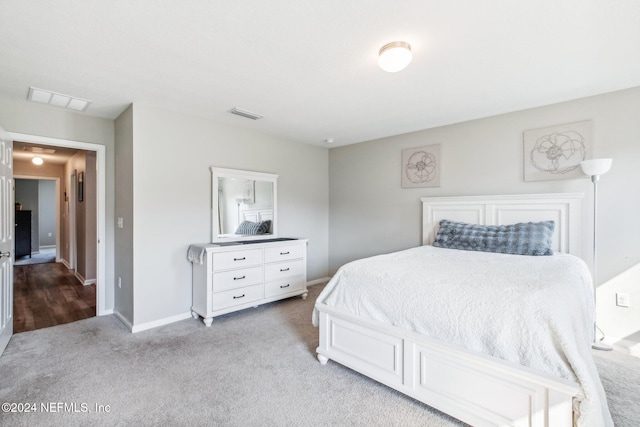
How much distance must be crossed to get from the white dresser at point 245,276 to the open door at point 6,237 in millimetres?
1525

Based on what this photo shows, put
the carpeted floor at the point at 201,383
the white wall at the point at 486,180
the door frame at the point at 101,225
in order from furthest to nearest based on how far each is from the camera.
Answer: the door frame at the point at 101,225 < the white wall at the point at 486,180 < the carpeted floor at the point at 201,383

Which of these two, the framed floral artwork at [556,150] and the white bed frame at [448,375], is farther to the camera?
the framed floral artwork at [556,150]

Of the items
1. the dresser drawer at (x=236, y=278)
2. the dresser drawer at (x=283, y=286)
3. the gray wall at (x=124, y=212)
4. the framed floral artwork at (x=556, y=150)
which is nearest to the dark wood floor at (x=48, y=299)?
the gray wall at (x=124, y=212)

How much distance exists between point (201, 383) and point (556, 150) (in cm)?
379

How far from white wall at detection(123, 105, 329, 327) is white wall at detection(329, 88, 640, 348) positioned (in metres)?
1.51

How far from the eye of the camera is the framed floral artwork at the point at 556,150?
9.54 ft

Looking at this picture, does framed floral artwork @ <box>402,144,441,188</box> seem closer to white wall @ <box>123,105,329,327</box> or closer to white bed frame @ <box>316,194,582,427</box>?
white wall @ <box>123,105,329,327</box>

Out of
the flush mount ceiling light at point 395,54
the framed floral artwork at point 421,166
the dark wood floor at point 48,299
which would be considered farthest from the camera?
the framed floral artwork at point 421,166

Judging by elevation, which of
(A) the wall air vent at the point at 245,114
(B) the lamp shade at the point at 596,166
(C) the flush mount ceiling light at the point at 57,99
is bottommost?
(B) the lamp shade at the point at 596,166

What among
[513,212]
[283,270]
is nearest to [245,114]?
[283,270]

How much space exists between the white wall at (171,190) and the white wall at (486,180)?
4.97 feet

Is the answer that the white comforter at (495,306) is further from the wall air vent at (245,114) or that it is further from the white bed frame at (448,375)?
the wall air vent at (245,114)

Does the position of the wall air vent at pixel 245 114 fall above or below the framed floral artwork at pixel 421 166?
above

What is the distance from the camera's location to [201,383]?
2137 millimetres
